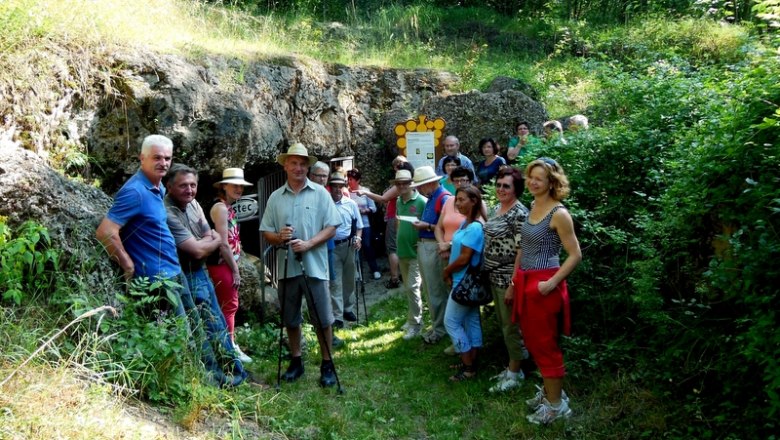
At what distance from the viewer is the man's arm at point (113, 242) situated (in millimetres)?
4625

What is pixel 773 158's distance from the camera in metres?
3.79

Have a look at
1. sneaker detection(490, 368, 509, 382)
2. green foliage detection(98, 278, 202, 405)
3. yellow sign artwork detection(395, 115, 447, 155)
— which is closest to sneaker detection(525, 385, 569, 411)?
sneaker detection(490, 368, 509, 382)

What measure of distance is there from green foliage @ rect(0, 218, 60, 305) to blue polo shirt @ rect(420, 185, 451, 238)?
3.88m

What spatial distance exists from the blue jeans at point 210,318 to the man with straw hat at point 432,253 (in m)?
2.44

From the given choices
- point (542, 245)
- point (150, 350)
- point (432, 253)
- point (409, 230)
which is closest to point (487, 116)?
point (409, 230)

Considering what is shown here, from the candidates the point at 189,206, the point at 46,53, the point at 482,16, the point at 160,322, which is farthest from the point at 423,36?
the point at 160,322

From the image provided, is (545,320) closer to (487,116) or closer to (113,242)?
(113,242)

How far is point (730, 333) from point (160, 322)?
385 centimetres

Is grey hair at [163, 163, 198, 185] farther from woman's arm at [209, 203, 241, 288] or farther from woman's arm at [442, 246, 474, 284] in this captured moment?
woman's arm at [442, 246, 474, 284]

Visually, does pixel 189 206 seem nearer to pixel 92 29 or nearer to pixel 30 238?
pixel 30 238

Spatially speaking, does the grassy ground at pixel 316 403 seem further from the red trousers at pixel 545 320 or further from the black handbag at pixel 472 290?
the black handbag at pixel 472 290

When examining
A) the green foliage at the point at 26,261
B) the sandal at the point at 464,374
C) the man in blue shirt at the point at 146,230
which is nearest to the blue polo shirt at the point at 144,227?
the man in blue shirt at the point at 146,230

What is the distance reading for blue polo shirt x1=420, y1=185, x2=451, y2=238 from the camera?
7.29 m

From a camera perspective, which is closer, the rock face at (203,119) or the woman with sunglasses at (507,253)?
the rock face at (203,119)
